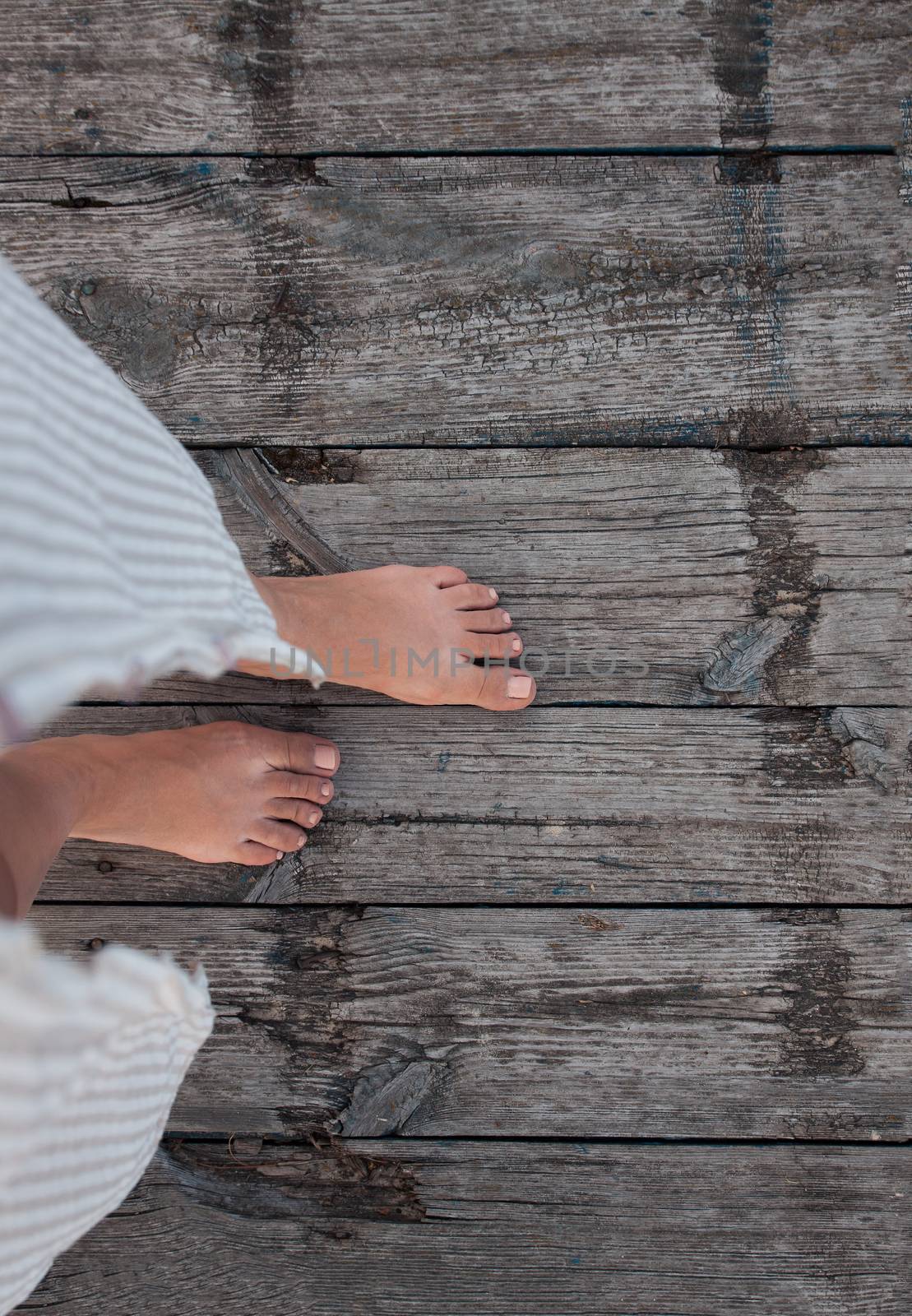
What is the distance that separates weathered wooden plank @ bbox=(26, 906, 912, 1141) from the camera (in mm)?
1077

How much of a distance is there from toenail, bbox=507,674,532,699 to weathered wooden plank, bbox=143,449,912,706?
37 mm

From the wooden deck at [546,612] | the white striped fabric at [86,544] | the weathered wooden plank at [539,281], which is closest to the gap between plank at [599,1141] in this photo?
the wooden deck at [546,612]

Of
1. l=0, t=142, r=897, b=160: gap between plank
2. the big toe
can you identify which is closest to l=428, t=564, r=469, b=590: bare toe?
the big toe

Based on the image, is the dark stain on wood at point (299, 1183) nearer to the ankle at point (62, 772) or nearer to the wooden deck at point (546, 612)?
the wooden deck at point (546, 612)

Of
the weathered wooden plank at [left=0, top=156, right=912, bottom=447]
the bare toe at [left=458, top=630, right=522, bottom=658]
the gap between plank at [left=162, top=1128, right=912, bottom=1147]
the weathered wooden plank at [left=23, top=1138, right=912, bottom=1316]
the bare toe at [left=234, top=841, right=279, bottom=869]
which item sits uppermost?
the weathered wooden plank at [left=0, top=156, right=912, bottom=447]

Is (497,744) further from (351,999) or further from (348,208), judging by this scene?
(348,208)

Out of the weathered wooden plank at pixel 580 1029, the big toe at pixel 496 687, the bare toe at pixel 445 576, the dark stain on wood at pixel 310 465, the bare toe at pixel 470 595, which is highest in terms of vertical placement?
the dark stain on wood at pixel 310 465

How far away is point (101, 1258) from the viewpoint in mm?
1090

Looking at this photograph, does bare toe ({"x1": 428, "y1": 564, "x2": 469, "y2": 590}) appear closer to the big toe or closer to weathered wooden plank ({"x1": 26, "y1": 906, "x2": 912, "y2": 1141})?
the big toe

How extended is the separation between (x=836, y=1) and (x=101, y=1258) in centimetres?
191

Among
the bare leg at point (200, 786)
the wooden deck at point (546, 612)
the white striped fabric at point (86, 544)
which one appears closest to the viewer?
the white striped fabric at point (86, 544)

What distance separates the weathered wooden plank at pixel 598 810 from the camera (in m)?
1.08

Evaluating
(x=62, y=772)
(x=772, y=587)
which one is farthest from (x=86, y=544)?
(x=772, y=587)

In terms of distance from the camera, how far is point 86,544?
454 millimetres
